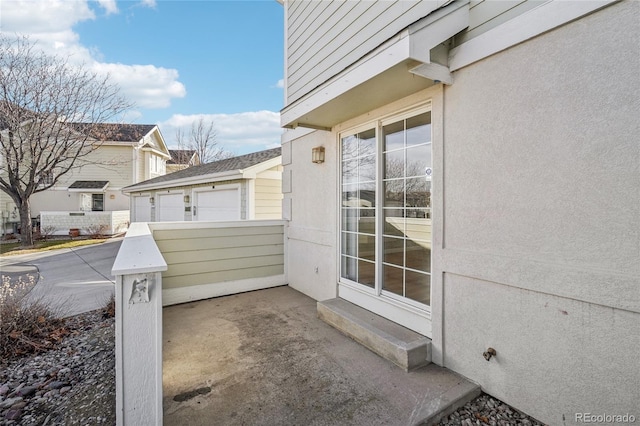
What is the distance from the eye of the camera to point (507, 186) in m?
2.36

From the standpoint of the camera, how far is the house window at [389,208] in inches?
125

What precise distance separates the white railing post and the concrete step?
6.46 feet

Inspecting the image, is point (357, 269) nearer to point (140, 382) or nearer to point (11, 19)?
point (140, 382)

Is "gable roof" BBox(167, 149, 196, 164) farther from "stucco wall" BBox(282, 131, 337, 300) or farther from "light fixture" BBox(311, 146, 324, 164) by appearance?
"light fixture" BBox(311, 146, 324, 164)

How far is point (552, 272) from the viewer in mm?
2084

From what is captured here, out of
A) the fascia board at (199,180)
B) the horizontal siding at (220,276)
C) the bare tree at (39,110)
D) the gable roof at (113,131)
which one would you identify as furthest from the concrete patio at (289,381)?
the gable roof at (113,131)

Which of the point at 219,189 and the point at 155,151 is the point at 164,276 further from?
the point at 155,151

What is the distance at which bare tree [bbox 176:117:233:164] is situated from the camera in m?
26.4

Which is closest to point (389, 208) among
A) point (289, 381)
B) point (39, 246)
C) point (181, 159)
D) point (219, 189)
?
point (289, 381)

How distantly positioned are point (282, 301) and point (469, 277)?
300 centimetres

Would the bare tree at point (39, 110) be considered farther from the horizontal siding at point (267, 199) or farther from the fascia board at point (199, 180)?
the horizontal siding at point (267, 199)

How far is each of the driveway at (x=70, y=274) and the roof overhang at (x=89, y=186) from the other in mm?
6784

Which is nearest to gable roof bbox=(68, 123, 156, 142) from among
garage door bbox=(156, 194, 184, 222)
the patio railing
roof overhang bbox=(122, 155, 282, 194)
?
garage door bbox=(156, 194, 184, 222)

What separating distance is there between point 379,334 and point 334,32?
3.92m
